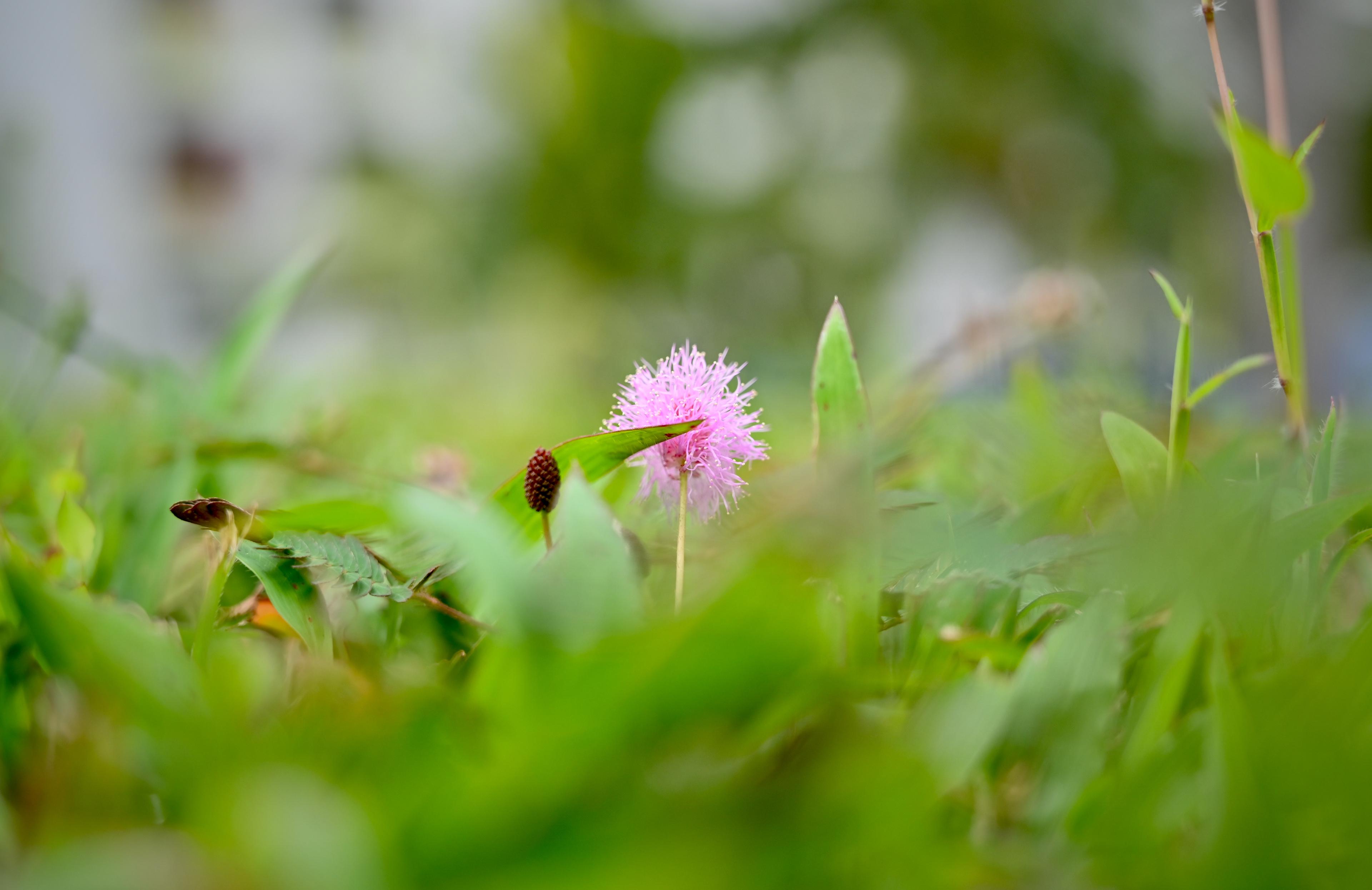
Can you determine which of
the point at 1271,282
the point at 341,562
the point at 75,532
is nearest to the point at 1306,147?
the point at 1271,282

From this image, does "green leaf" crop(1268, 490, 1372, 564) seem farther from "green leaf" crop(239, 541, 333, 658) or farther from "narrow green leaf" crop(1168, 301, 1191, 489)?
"green leaf" crop(239, 541, 333, 658)

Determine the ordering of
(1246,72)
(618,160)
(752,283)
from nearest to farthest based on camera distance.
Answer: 1. (1246,72)
2. (752,283)
3. (618,160)

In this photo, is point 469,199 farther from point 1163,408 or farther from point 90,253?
point 90,253

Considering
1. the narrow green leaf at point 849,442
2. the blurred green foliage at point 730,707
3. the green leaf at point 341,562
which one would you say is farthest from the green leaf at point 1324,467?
the green leaf at point 341,562

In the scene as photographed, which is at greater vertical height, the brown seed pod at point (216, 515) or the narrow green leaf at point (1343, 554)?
the brown seed pod at point (216, 515)

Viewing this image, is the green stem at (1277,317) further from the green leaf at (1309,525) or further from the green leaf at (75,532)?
the green leaf at (75,532)

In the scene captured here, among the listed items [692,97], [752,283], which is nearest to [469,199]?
[692,97]

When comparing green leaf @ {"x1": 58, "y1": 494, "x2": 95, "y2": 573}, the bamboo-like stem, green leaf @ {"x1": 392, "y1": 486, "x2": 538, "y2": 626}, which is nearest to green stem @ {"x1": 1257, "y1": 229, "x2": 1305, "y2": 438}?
the bamboo-like stem
